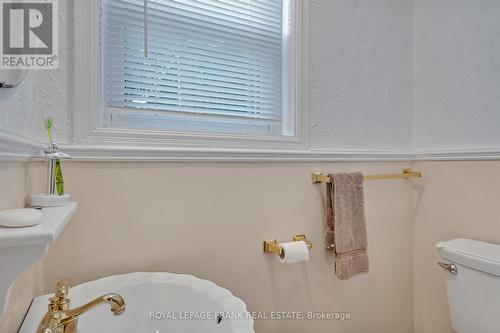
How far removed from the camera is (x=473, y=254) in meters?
1.12

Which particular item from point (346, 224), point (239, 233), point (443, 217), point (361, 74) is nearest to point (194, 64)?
point (239, 233)

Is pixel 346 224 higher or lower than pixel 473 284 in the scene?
higher

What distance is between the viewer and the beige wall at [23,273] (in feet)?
1.84

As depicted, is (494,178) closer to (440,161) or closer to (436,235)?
(440,161)

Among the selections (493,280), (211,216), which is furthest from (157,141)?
(493,280)

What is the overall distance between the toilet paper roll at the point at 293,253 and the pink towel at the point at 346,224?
17 cm

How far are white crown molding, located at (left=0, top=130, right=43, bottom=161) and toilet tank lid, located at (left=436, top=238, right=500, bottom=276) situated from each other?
4.77ft

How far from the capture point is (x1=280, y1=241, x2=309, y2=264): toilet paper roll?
1109 millimetres

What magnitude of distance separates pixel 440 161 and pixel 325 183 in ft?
2.04

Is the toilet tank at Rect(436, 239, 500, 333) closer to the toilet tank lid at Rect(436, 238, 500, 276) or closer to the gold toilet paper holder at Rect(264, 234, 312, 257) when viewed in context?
the toilet tank lid at Rect(436, 238, 500, 276)

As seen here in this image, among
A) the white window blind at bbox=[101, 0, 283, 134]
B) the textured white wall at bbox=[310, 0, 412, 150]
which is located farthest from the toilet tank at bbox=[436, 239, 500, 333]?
the white window blind at bbox=[101, 0, 283, 134]

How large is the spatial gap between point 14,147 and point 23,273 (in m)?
0.32

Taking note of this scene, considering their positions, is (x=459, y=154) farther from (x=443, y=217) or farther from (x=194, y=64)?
(x=194, y=64)

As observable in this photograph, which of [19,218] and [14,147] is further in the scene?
[14,147]
